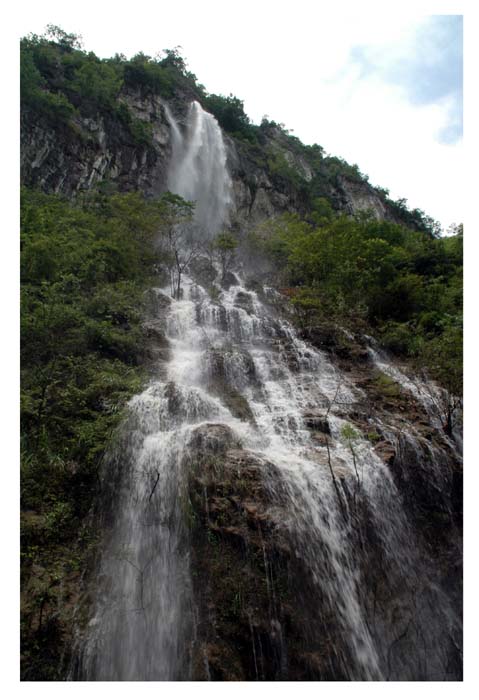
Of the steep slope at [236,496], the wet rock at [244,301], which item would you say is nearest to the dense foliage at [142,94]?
the steep slope at [236,496]

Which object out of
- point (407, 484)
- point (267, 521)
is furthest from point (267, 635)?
point (407, 484)

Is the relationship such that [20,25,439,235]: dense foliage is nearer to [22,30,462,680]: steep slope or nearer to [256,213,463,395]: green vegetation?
[22,30,462,680]: steep slope

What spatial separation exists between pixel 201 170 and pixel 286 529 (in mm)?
25655

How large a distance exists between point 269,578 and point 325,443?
269 centimetres

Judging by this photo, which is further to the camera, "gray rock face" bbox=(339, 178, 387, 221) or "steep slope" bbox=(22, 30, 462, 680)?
"gray rock face" bbox=(339, 178, 387, 221)

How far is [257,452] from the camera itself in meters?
6.17

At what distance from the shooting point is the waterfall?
78.7 feet

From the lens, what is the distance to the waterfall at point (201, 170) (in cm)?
2400

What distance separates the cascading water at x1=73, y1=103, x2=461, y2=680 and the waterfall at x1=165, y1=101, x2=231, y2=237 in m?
16.7

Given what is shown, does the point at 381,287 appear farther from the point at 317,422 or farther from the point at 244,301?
the point at 317,422

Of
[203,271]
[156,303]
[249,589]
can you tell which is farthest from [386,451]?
[203,271]

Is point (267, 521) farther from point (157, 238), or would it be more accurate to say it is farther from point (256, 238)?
point (256, 238)

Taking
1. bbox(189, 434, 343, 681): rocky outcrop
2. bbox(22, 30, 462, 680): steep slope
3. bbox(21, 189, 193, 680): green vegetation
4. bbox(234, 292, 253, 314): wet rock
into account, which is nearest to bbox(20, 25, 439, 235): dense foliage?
bbox(21, 189, 193, 680): green vegetation

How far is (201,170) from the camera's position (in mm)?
25781
